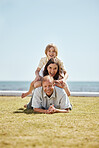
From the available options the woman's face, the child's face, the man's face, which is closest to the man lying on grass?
the man's face

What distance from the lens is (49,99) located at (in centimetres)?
351

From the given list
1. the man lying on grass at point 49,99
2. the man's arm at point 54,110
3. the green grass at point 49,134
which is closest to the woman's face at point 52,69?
the man lying on grass at point 49,99

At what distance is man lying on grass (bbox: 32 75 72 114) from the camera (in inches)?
132

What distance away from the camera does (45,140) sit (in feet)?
5.87

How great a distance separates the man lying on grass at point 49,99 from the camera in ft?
11.0

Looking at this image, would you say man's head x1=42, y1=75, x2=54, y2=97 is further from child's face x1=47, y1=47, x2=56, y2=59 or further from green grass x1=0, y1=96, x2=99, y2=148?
→ child's face x1=47, y1=47, x2=56, y2=59

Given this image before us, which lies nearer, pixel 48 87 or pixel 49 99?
pixel 48 87

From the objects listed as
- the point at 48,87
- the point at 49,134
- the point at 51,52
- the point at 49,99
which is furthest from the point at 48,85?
the point at 49,134

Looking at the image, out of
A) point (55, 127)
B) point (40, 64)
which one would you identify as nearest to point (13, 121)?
point (55, 127)

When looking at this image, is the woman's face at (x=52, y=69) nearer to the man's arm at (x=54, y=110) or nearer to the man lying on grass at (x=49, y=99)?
the man lying on grass at (x=49, y=99)

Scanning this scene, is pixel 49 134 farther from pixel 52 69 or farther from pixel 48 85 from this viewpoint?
pixel 52 69

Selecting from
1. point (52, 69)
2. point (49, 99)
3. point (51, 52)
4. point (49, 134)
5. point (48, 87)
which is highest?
point (51, 52)

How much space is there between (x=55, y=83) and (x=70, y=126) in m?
1.31

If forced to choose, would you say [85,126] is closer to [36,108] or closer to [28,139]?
[28,139]
